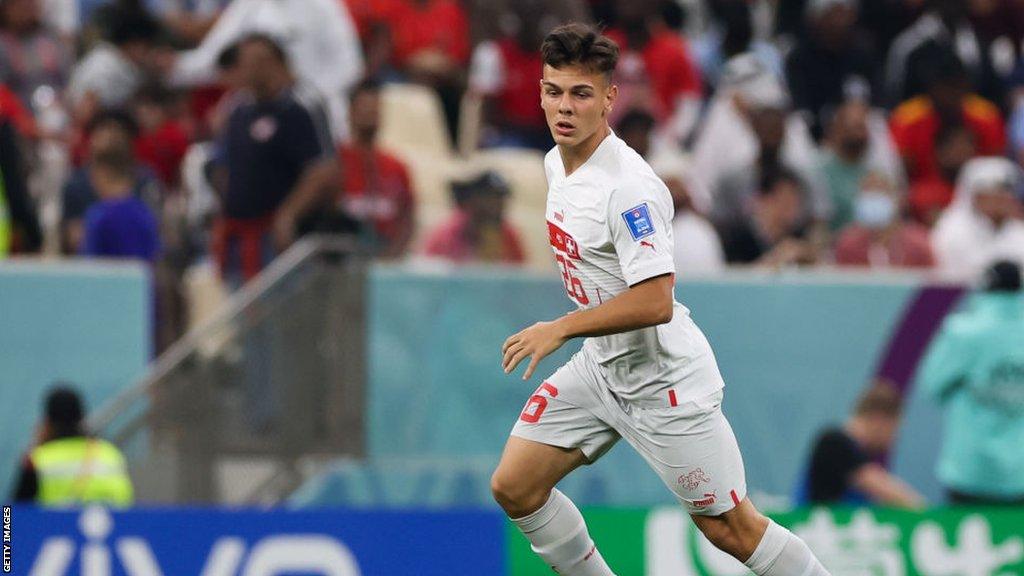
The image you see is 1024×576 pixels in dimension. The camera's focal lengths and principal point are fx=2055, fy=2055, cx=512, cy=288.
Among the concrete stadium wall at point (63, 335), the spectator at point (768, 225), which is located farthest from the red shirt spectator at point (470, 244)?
the concrete stadium wall at point (63, 335)

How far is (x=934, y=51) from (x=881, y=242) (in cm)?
273

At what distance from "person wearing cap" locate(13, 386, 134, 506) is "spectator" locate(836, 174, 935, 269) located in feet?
15.6

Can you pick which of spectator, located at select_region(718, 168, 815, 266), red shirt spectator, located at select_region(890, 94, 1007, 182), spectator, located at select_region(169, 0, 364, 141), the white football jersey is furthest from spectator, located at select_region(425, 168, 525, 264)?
the white football jersey

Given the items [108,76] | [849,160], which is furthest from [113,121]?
[849,160]

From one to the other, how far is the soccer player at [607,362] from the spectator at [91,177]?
17.7 ft

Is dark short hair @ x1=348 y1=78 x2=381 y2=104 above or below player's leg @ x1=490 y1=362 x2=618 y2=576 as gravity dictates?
above

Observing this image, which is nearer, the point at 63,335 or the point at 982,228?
the point at 63,335

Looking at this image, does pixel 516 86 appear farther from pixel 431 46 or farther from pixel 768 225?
pixel 768 225

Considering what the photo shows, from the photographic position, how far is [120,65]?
543 inches

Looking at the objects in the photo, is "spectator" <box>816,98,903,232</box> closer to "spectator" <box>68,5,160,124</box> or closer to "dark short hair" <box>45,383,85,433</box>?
"spectator" <box>68,5,160,124</box>

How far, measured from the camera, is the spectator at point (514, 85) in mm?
14109

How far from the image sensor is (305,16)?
1277 centimetres

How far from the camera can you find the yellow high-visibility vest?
10469 millimetres

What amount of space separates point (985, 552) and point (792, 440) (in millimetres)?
2074
